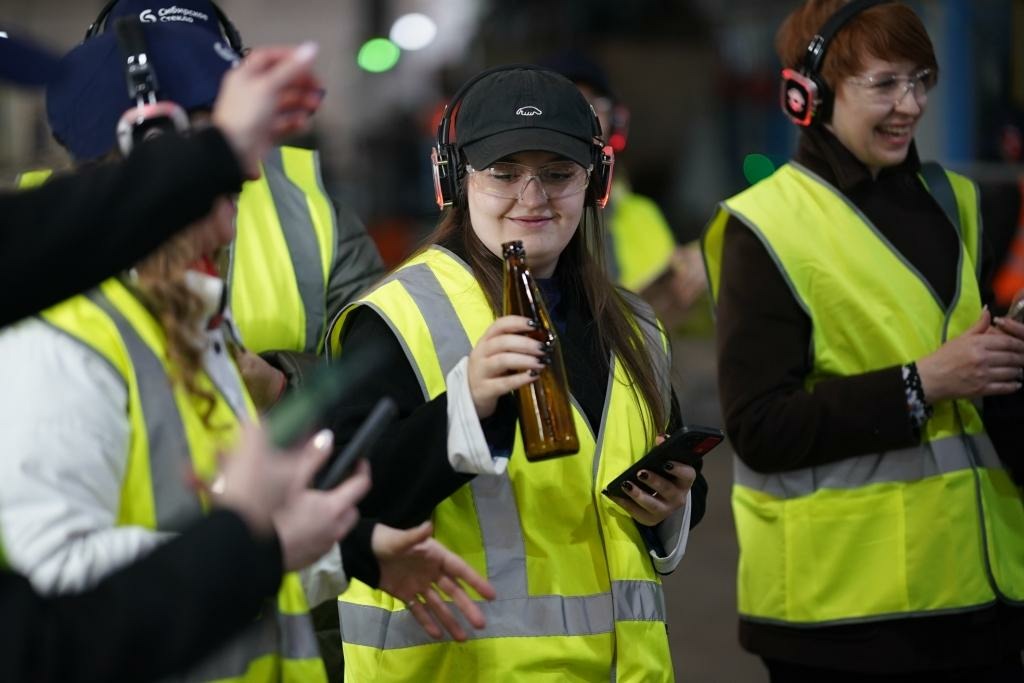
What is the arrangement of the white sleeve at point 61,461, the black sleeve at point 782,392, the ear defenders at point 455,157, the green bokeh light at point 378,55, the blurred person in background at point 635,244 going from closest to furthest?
the white sleeve at point 61,461 < the ear defenders at point 455,157 < the black sleeve at point 782,392 < the green bokeh light at point 378,55 < the blurred person in background at point 635,244

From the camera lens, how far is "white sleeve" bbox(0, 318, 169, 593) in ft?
5.59

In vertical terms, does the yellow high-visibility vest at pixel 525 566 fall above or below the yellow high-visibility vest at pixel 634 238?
below

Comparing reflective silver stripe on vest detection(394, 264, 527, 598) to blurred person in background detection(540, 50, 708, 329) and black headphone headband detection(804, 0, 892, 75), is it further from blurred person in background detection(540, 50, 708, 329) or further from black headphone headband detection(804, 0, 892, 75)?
blurred person in background detection(540, 50, 708, 329)

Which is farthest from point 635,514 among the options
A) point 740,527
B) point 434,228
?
point 740,527

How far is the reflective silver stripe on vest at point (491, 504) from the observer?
2543 mm

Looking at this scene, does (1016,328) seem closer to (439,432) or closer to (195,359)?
(439,432)

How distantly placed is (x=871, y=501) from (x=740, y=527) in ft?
1.20

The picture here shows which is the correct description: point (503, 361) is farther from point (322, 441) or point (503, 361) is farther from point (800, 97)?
point (800, 97)

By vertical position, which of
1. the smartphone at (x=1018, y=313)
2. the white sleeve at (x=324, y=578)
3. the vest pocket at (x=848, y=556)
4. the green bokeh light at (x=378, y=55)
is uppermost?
the green bokeh light at (x=378, y=55)

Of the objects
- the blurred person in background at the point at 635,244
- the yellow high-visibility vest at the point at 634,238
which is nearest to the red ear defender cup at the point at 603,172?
the blurred person in background at the point at 635,244

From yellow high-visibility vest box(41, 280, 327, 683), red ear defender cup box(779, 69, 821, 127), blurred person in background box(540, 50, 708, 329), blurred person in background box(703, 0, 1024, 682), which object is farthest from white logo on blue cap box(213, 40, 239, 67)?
blurred person in background box(540, 50, 708, 329)

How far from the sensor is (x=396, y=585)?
7.40 feet

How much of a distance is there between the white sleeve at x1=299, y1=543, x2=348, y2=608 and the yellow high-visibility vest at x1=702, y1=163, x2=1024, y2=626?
145 cm

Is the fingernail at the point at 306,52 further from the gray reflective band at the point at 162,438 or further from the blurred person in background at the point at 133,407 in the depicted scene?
the gray reflective band at the point at 162,438
